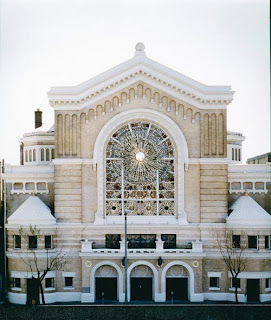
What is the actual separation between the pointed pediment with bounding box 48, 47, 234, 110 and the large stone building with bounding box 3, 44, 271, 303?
75 millimetres

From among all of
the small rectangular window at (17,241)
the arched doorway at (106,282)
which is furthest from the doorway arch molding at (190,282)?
the small rectangular window at (17,241)

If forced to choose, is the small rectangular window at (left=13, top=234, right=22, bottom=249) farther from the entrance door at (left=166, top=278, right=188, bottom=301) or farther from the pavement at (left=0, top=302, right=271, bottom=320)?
the pavement at (left=0, top=302, right=271, bottom=320)

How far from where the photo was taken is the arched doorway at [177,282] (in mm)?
42625

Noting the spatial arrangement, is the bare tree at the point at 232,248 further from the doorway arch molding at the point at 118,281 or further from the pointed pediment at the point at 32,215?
the pointed pediment at the point at 32,215

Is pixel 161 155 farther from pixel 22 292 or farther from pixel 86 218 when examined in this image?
pixel 22 292

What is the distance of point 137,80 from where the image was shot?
141 feet

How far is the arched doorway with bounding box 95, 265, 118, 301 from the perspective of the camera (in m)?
42.7

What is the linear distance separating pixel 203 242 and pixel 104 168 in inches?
364

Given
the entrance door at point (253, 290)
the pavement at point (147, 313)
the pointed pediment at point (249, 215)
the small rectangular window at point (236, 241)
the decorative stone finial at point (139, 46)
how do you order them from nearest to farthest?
1. the pavement at point (147, 313)
2. the entrance door at point (253, 290)
3. the pointed pediment at point (249, 215)
4. the small rectangular window at point (236, 241)
5. the decorative stone finial at point (139, 46)

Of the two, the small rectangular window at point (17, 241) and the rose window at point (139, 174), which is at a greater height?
the rose window at point (139, 174)

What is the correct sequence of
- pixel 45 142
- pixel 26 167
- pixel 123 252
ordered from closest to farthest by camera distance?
pixel 123 252
pixel 26 167
pixel 45 142

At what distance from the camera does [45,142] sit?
177 feet

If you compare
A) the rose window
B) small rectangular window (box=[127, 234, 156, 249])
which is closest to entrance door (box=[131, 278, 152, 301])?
small rectangular window (box=[127, 234, 156, 249])

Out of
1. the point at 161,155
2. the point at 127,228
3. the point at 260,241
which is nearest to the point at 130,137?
the point at 161,155
